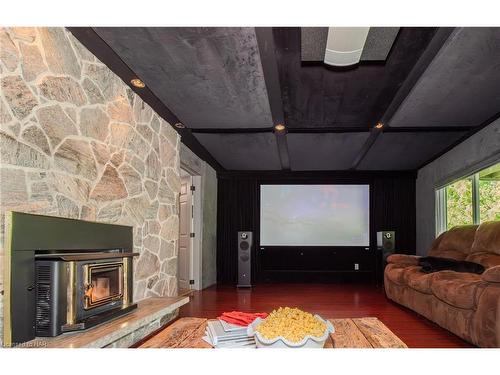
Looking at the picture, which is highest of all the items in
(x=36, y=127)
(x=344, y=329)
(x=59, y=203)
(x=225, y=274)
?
(x=36, y=127)

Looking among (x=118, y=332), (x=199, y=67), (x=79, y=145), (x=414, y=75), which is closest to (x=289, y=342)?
(x=118, y=332)

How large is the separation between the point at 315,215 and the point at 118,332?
623cm

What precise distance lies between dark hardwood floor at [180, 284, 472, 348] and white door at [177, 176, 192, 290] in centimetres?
40

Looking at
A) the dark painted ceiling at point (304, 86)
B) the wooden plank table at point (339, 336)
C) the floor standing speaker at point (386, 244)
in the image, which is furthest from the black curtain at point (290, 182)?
the wooden plank table at point (339, 336)

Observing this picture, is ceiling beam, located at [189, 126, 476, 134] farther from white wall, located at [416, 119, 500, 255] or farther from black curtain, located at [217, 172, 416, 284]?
black curtain, located at [217, 172, 416, 284]

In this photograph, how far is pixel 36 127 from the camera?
2.40 m

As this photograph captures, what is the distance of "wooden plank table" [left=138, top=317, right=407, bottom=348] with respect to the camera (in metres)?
1.78

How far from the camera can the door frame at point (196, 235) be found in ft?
22.7

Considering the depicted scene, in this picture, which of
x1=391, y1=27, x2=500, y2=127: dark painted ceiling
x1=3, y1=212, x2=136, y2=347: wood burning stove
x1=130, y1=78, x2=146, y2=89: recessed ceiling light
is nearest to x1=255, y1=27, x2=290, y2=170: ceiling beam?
x1=130, y1=78, x2=146, y2=89: recessed ceiling light

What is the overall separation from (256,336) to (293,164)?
244 inches

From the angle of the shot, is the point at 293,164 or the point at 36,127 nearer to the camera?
the point at 36,127
